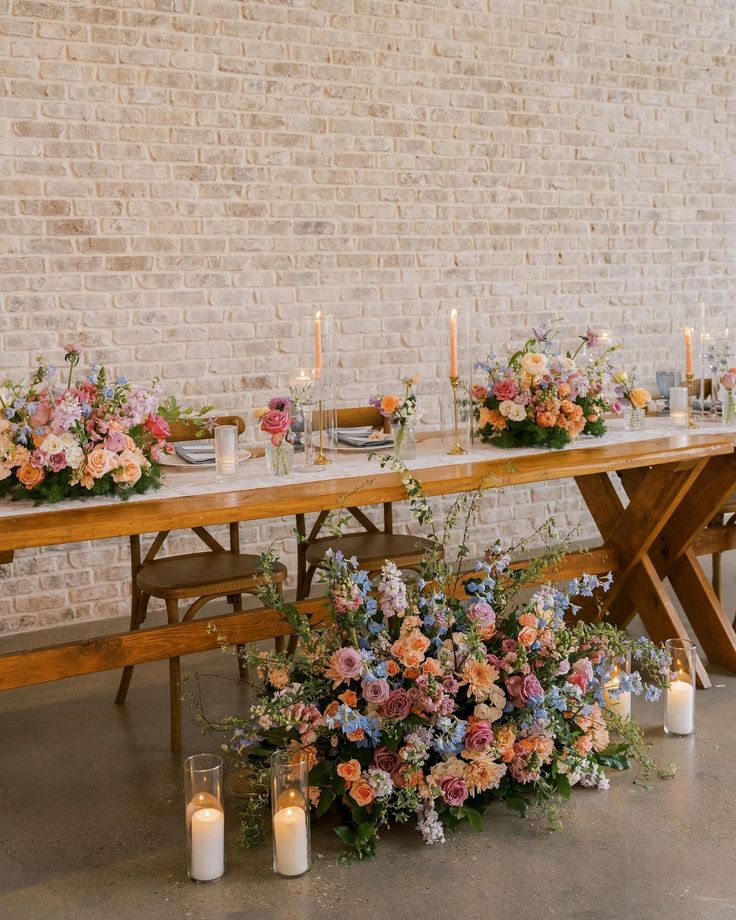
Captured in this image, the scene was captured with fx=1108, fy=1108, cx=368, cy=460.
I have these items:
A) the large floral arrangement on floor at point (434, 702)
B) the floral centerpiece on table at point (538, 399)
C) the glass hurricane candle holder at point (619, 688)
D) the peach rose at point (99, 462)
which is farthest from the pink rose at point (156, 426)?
the glass hurricane candle holder at point (619, 688)

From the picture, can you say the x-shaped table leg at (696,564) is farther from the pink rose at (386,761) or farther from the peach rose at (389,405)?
the pink rose at (386,761)

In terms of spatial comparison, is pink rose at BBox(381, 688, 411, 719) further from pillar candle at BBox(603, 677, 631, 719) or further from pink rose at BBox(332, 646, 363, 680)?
pillar candle at BBox(603, 677, 631, 719)

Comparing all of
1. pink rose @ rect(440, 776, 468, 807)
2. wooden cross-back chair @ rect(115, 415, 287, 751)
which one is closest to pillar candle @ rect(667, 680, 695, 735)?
pink rose @ rect(440, 776, 468, 807)

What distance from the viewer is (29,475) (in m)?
2.67

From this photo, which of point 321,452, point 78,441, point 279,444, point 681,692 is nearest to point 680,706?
point 681,692

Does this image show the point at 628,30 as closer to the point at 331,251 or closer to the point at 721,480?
the point at 331,251

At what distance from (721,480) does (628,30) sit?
9.93 ft

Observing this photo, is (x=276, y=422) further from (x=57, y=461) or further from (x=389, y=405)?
(x=57, y=461)

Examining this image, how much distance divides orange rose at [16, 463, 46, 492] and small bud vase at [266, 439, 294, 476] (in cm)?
61

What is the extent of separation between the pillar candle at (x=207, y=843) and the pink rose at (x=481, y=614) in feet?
2.49

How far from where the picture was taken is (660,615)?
3.59 m

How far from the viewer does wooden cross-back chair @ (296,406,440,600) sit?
340 cm

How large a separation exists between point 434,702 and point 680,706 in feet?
3.01

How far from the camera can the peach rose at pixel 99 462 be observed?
2684mm
